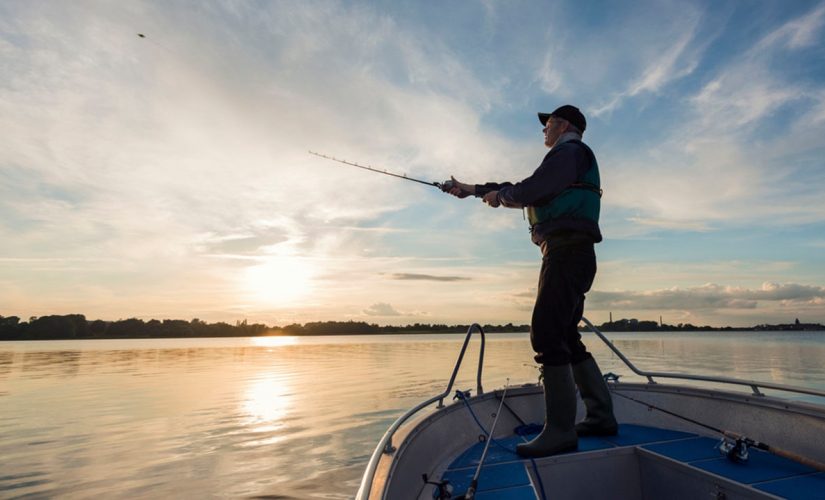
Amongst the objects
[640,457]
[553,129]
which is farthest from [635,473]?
[553,129]

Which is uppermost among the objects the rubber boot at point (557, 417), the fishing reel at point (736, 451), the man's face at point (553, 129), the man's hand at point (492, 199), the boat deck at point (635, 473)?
the man's face at point (553, 129)

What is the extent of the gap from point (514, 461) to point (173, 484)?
7.17m

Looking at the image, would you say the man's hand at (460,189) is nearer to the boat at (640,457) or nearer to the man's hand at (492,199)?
the man's hand at (492,199)

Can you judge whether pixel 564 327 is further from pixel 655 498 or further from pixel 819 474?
pixel 819 474

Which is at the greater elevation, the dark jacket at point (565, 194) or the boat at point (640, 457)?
the dark jacket at point (565, 194)

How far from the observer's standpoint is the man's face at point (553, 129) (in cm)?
383

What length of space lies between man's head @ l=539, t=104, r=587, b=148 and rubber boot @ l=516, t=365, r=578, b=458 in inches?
79.3

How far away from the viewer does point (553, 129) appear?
3877 millimetres

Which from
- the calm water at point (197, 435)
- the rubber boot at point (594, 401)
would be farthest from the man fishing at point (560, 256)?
the calm water at point (197, 435)

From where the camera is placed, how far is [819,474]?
3.02 metres

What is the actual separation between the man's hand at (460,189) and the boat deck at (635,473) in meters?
2.44

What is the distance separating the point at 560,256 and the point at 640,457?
1.69 m

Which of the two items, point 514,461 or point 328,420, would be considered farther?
point 328,420

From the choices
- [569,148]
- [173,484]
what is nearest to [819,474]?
[569,148]
